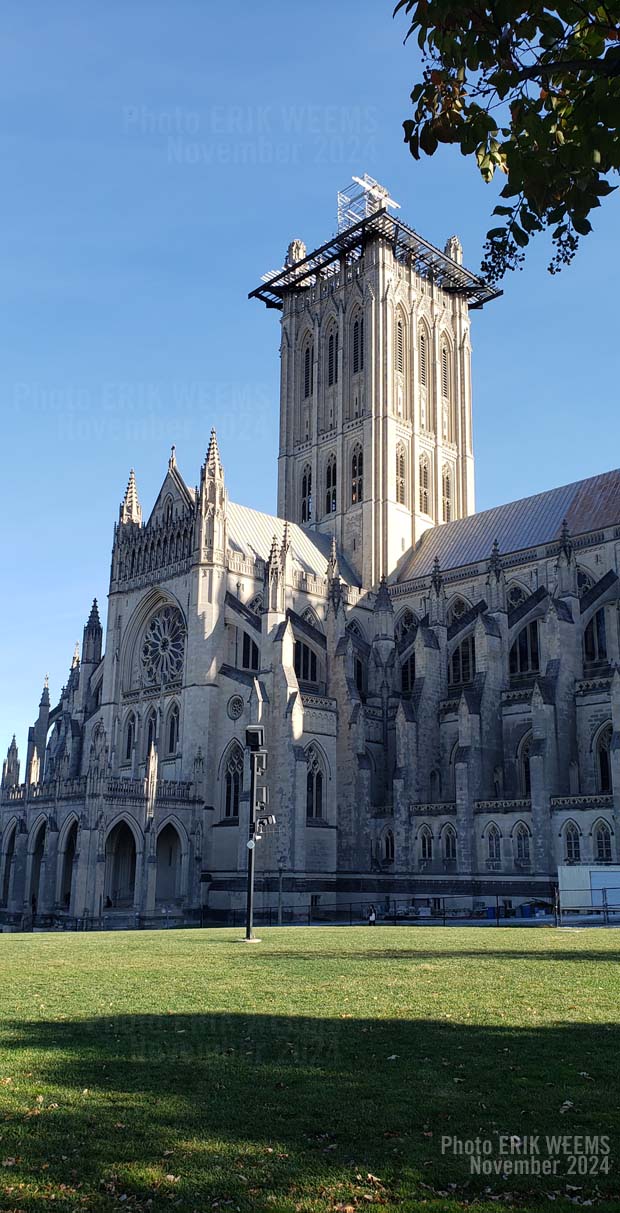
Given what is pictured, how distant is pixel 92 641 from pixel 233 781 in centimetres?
1997

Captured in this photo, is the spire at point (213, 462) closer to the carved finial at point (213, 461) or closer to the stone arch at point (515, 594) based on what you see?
the carved finial at point (213, 461)

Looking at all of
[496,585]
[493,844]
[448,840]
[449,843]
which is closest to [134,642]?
[496,585]

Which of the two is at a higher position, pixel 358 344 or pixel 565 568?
pixel 358 344

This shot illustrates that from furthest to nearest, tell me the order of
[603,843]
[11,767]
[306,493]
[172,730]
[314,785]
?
[306,493], [11,767], [172,730], [314,785], [603,843]

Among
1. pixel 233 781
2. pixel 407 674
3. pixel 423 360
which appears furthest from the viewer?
pixel 423 360

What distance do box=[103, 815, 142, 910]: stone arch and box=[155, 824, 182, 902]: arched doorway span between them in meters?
1.39

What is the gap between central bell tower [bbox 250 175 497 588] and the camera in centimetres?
7288

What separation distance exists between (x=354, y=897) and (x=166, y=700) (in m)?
15.7

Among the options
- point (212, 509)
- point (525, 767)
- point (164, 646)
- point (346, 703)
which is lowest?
point (525, 767)

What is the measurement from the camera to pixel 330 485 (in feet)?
251

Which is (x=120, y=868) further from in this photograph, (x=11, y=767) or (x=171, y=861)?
(x=11, y=767)

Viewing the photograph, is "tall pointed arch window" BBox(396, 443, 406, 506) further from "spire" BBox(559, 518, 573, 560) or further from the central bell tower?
"spire" BBox(559, 518, 573, 560)

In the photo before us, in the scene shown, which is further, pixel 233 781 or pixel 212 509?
pixel 212 509

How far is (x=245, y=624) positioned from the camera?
56938 mm
